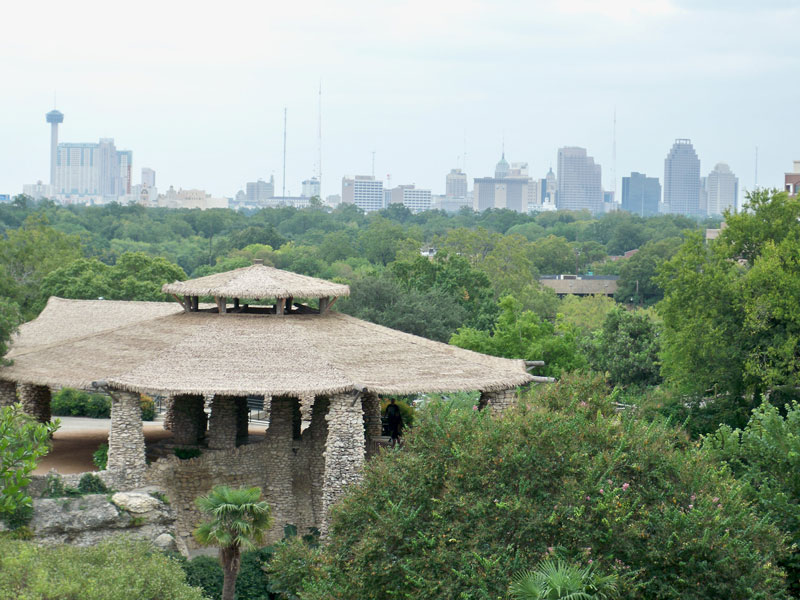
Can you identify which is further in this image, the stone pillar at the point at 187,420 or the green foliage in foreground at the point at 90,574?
the stone pillar at the point at 187,420

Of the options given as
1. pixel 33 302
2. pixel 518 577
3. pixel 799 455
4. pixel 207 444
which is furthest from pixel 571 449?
pixel 33 302

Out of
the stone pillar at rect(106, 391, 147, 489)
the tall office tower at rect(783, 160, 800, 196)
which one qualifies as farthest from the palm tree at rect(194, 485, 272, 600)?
the tall office tower at rect(783, 160, 800, 196)

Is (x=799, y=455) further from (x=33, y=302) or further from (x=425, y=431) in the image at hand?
(x=33, y=302)

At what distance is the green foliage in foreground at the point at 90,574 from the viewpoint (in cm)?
2152

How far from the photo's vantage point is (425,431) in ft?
87.2

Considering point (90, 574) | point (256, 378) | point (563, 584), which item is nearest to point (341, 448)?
point (256, 378)

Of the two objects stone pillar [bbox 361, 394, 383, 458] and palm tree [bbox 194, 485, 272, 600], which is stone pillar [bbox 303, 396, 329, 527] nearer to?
stone pillar [bbox 361, 394, 383, 458]

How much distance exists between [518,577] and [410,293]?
4922 cm

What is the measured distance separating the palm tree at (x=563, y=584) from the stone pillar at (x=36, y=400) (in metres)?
22.0

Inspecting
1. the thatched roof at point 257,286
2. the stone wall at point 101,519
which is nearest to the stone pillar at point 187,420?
the thatched roof at point 257,286

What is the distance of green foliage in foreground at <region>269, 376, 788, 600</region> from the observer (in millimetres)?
22344

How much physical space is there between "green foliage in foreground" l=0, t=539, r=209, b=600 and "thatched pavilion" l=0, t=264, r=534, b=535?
7.84m

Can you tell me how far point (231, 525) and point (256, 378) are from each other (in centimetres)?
686

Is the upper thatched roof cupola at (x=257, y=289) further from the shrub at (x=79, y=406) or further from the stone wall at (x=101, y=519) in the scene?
the shrub at (x=79, y=406)
